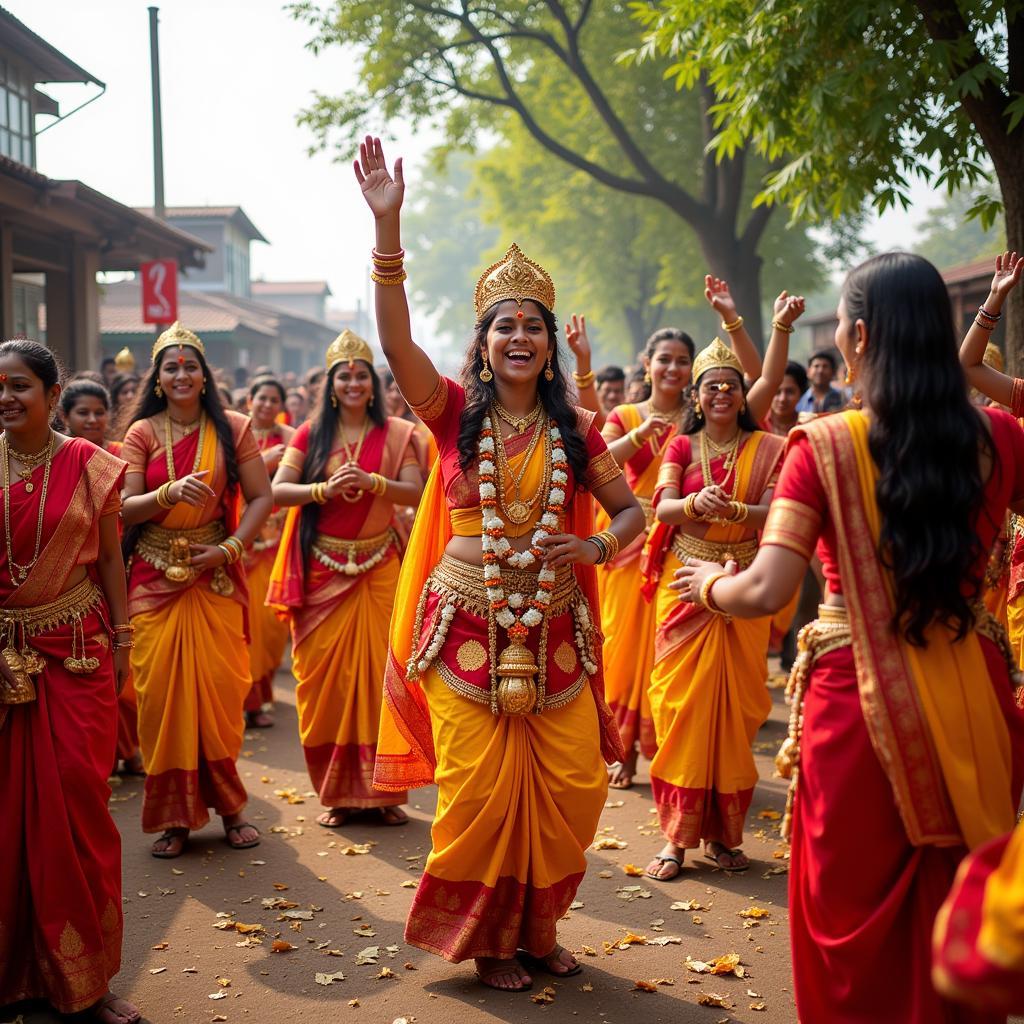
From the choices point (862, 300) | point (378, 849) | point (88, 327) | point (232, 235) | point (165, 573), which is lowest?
point (378, 849)

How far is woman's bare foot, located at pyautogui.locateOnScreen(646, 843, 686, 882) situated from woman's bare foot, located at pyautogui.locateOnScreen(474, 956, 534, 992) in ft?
4.38

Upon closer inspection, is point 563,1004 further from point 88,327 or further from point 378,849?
point 88,327

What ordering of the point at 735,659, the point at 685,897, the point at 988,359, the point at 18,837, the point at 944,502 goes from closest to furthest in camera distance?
the point at 944,502 → the point at 18,837 → the point at 685,897 → the point at 735,659 → the point at 988,359

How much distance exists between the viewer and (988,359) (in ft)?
24.7

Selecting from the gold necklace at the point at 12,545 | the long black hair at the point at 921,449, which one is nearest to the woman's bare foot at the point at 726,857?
the long black hair at the point at 921,449

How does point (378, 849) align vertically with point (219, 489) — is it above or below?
below

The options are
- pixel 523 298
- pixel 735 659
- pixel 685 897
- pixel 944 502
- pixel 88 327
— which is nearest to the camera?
pixel 944 502

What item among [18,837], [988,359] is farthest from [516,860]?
[988,359]

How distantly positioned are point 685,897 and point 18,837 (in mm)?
2928

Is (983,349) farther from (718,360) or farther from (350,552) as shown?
(350,552)

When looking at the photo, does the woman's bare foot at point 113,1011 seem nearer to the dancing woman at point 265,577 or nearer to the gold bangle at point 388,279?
the gold bangle at point 388,279

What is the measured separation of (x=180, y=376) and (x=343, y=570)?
143 centimetres

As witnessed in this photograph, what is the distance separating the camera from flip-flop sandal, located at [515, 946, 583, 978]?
462 cm

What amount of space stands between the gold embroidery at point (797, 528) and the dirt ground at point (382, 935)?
2051 mm
